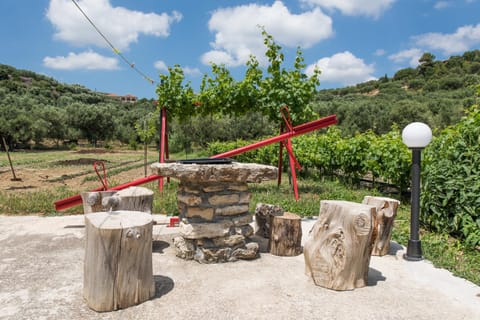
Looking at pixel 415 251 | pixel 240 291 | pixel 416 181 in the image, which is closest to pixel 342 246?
pixel 240 291

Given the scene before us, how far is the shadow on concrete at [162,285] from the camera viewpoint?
3033 millimetres

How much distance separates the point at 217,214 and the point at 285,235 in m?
0.93

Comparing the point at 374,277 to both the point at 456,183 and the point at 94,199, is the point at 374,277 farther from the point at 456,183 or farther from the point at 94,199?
the point at 94,199

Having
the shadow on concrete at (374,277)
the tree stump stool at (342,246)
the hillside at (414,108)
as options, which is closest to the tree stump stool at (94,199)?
the tree stump stool at (342,246)

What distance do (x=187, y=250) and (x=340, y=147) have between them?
23.4ft

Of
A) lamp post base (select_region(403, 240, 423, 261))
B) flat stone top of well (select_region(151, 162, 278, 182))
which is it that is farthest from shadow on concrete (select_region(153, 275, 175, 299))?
lamp post base (select_region(403, 240, 423, 261))

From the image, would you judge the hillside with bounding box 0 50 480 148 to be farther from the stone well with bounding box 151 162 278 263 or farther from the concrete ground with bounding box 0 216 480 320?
the stone well with bounding box 151 162 278 263

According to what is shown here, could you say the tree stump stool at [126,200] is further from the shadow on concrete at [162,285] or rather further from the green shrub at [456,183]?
the green shrub at [456,183]

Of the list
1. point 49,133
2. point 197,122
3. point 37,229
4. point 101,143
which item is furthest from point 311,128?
point 101,143

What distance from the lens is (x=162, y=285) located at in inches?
126

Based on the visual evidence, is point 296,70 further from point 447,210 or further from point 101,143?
point 101,143

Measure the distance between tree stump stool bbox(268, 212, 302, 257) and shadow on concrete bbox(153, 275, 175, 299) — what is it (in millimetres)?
1438

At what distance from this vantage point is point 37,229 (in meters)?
5.21

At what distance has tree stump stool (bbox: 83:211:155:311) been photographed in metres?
2.65
